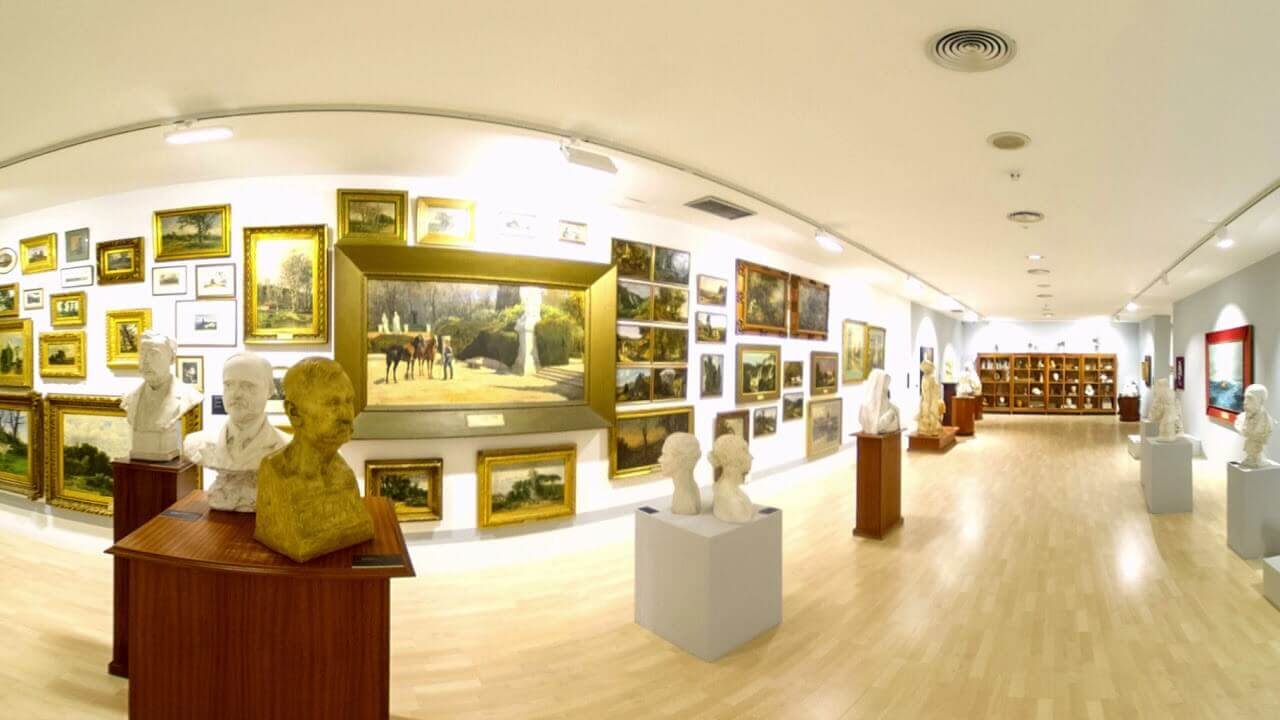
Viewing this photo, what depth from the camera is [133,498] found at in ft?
12.8

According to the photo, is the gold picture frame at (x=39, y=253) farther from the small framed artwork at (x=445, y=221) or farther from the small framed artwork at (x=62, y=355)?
the small framed artwork at (x=445, y=221)

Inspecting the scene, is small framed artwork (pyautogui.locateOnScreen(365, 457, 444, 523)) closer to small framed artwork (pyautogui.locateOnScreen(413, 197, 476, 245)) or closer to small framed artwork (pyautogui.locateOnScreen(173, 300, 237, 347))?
small framed artwork (pyautogui.locateOnScreen(173, 300, 237, 347))

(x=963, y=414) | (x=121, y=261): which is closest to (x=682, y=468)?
(x=121, y=261)

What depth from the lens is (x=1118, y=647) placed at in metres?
4.25

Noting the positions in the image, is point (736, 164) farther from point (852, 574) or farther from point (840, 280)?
point (840, 280)

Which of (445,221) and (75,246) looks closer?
(445,221)

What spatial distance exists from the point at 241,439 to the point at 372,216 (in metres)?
3.33

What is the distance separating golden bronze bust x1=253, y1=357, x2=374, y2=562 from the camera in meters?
2.51

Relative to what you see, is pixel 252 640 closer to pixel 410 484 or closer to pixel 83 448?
pixel 410 484

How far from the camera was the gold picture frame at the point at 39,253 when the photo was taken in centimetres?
683

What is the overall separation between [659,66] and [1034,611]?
17.7ft

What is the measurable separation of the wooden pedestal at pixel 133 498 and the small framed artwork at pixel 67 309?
13.5 feet

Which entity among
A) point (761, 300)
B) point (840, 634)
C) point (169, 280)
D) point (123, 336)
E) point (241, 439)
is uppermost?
point (761, 300)

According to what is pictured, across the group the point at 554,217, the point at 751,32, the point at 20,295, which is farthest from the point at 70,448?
the point at 751,32
